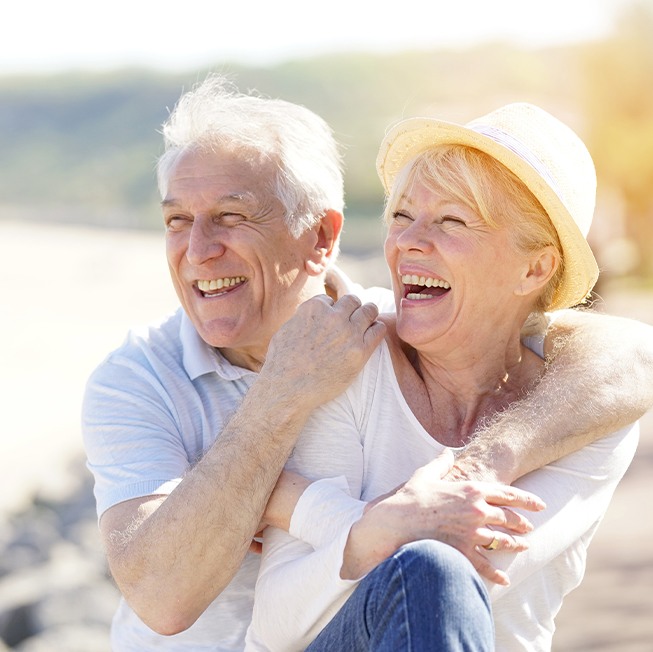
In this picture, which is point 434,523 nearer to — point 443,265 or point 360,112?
point 443,265

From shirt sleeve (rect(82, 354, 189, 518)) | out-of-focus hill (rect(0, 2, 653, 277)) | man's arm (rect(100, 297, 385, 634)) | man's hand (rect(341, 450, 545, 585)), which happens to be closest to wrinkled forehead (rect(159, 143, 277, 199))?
out-of-focus hill (rect(0, 2, 653, 277))

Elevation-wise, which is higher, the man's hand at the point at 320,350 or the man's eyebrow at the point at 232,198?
the man's eyebrow at the point at 232,198

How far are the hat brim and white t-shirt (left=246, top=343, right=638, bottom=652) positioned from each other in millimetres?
449

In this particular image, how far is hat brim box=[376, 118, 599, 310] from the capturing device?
2.73m

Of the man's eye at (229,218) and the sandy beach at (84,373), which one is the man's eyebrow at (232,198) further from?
the sandy beach at (84,373)

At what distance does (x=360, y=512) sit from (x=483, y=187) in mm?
927

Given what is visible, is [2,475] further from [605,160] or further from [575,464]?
[605,160]

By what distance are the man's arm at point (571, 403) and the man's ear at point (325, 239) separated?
2.51ft

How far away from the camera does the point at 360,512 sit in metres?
2.46

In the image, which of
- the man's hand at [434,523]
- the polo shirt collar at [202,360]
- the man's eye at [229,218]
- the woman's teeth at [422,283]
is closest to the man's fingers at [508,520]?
the man's hand at [434,523]

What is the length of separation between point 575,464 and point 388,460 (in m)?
0.49

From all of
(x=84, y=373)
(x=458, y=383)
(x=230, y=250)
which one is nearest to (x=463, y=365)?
(x=458, y=383)

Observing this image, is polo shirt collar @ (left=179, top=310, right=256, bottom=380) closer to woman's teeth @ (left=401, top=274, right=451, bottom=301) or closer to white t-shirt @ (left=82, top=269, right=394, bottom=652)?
white t-shirt @ (left=82, top=269, right=394, bottom=652)

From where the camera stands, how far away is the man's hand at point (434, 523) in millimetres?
2346
